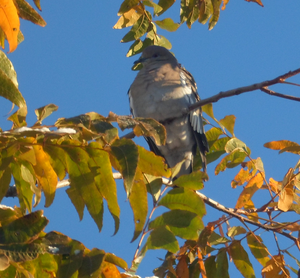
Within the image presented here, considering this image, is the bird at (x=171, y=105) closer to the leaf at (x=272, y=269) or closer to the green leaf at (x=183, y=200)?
the leaf at (x=272, y=269)

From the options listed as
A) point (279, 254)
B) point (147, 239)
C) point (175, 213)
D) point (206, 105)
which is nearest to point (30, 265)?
point (147, 239)

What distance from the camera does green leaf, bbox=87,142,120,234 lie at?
1.73 metres

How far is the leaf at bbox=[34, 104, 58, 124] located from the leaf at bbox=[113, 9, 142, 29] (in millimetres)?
1493

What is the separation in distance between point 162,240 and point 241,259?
70 centimetres

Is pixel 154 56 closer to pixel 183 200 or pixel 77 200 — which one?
pixel 183 200

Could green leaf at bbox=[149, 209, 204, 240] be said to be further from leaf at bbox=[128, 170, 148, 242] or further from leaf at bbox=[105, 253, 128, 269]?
leaf at bbox=[105, 253, 128, 269]

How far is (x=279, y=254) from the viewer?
94.3 inches

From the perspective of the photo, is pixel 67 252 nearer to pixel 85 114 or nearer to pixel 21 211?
pixel 21 211

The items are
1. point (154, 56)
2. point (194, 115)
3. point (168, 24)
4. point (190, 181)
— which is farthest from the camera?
point (154, 56)

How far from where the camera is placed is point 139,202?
5.99 ft

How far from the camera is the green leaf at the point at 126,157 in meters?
1.52

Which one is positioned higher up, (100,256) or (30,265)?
(100,256)

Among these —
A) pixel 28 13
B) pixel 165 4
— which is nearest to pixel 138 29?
pixel 165 4

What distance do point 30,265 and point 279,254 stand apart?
139 centimetres
